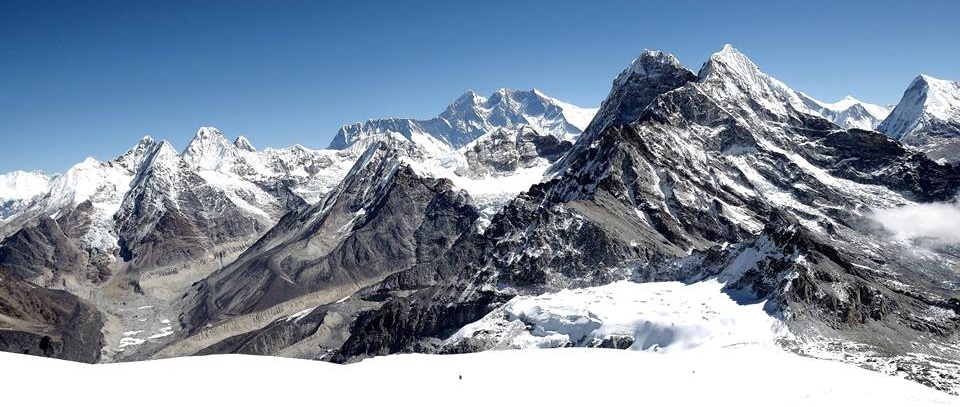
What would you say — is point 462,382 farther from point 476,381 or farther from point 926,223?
point 926,223

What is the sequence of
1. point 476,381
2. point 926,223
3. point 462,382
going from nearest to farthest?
point 462,382, point 476,381, point 926,223

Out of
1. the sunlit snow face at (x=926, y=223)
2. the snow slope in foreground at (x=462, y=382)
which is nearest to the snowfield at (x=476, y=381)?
the snow slope in foreground at (x=462, y=382)

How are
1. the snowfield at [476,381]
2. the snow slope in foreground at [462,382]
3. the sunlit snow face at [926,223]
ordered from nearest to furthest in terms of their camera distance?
Result: the snow slope in foreground at [462,382] < the snowfield at [476,381] < the sunlit snow face at [926,223]

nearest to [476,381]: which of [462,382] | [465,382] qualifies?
[465,382]

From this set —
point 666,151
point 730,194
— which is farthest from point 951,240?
point 666,151

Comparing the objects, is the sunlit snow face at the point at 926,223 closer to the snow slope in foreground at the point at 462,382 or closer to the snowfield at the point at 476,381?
the snowfield at the point at 476,381

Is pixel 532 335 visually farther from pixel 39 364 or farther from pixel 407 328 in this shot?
pixel 39 364

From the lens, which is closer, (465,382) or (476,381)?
(465,382)
